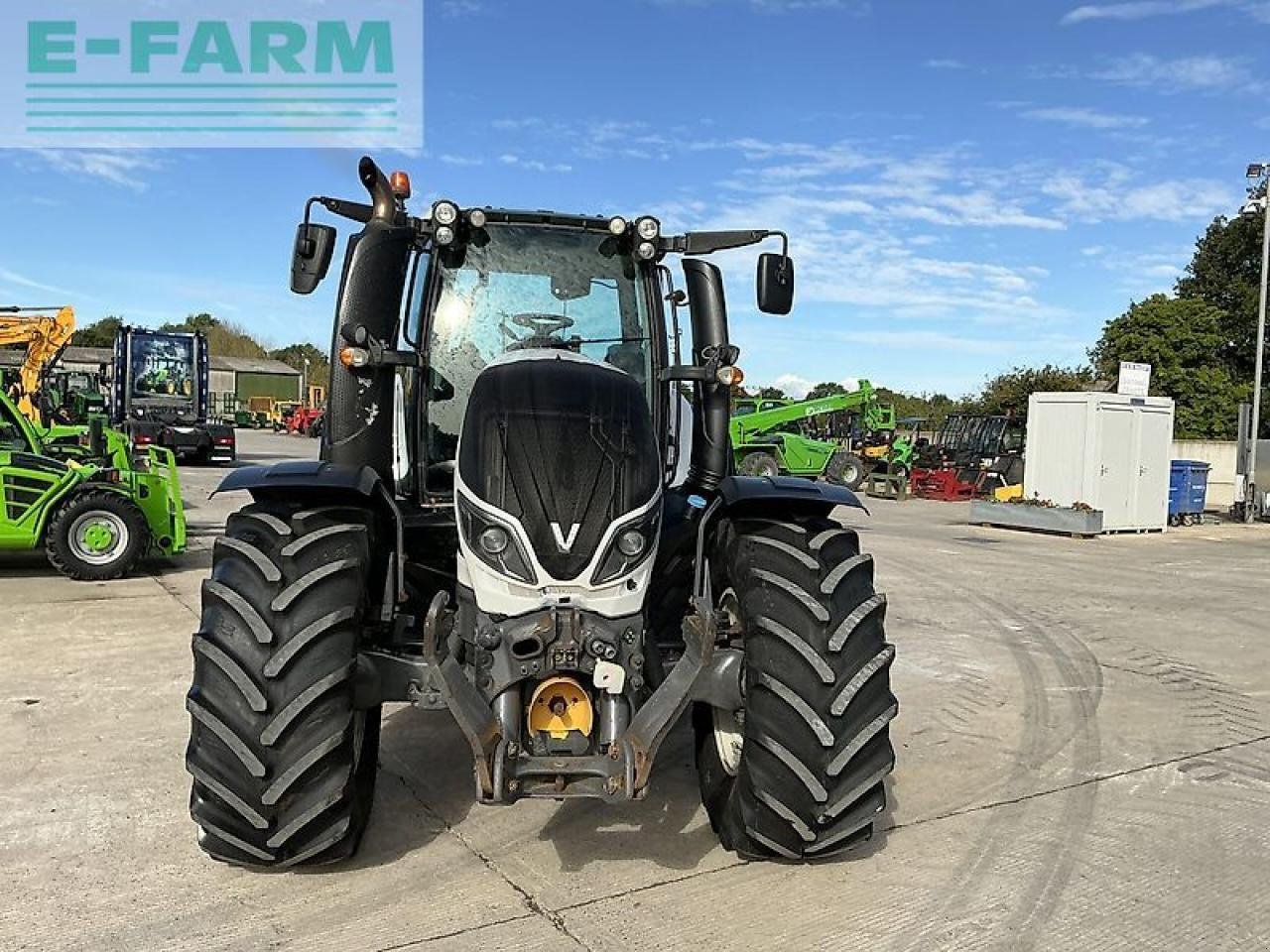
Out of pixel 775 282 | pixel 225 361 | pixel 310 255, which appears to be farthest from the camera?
pixel 225 361

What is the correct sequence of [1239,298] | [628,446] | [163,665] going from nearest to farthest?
[628,446] < [163,665] < [1239,298]

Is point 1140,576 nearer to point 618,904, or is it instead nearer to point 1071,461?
point 1071,461

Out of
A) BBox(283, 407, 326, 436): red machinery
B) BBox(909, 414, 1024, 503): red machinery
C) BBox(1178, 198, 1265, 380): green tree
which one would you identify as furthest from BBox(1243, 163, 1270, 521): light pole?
BBox(283, 407, 326, 436): red machinery

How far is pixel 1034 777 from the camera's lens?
4984 mm

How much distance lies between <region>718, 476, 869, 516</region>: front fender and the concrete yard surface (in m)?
1.28

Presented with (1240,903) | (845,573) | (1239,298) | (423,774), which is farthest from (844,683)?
(1239,298)

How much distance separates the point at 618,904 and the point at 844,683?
40.7 inches

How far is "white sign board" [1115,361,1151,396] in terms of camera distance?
18.5 meters

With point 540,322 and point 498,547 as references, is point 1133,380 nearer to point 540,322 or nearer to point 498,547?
point 540,322

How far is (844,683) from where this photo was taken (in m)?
3.48

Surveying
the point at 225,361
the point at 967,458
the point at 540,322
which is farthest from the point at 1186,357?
the point at 225,361

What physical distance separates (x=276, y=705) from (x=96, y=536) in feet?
Result: 23.3

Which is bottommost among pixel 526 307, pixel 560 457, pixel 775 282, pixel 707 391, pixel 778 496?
pixel 778 496

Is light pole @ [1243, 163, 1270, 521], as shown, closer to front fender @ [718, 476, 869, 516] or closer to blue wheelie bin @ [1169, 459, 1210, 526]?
blue wheelie bin @ [1169, 459, 1210, 526]
